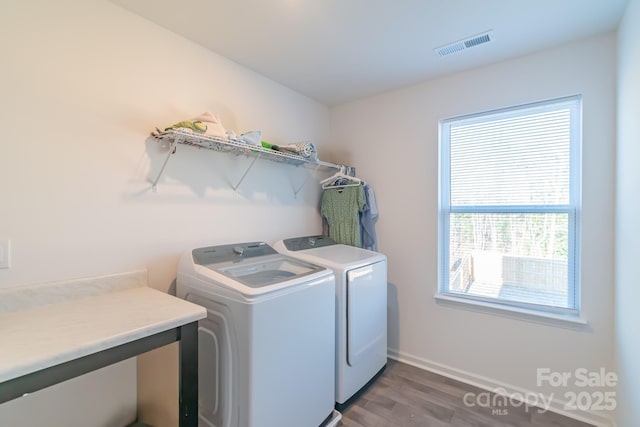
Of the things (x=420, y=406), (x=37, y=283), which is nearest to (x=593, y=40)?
(x=420, y=406)

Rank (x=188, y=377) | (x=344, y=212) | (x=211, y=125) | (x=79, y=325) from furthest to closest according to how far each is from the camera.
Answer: (x=344, y=212) < (x=211, y=125) < (x=188, y=377) < (x=79, y=325)

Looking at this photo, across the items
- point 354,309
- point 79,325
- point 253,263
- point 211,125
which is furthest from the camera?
point 354,309

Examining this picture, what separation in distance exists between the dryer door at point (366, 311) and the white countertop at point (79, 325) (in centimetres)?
105

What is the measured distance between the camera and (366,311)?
6.98 ft

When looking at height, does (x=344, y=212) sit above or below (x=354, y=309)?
above

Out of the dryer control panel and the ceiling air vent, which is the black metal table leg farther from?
the ceiling air vent

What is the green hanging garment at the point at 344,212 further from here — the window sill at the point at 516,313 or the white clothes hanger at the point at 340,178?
the window sill at the point at 516,313

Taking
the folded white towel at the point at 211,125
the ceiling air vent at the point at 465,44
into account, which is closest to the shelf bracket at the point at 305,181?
the folded white towel at the point at 211,125

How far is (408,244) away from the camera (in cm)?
259

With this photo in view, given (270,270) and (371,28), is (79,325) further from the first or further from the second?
(371,28)

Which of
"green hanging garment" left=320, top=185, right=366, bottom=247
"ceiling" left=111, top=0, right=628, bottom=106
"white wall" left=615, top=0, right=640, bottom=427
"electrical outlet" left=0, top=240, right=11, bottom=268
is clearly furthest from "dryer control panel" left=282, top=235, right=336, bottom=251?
"white wall" left=615, top=0, right=640, bottom=427

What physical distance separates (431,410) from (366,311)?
29.3 inches

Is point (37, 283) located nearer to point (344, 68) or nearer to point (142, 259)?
point (142, 259)

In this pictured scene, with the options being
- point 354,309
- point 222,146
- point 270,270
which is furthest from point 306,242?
point 222,146
